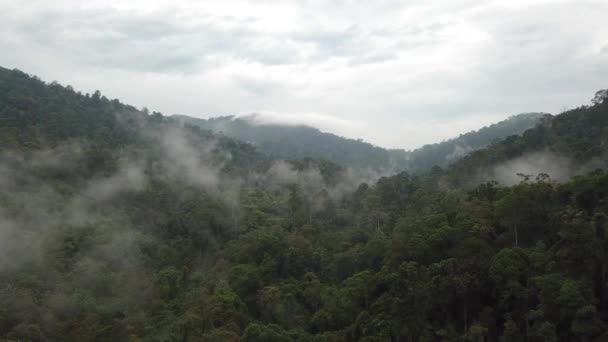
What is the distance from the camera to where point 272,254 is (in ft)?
83.2

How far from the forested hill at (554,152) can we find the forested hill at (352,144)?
35250 millimetres

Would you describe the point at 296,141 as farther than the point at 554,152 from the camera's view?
Yes

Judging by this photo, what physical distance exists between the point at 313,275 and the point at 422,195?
450 inches

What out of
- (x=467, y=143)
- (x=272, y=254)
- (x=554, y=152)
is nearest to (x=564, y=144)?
(x=554, y=152)

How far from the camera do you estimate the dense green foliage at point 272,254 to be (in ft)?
52.1

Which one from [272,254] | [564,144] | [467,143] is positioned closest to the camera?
[272,254]

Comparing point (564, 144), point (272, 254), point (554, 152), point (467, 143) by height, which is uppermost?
point (467, 143)

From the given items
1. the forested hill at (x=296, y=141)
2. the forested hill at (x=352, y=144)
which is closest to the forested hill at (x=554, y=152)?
the forested hill at (x=352, y=144)

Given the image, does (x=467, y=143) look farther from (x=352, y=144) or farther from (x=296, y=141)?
(x=296, y=141)

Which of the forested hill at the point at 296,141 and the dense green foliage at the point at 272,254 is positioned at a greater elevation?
the forested hill at the point at 296,141

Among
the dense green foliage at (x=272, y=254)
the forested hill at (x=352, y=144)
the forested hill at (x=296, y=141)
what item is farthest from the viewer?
the forested hill at (x=296, y=141)

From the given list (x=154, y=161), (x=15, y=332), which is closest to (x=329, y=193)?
(x=154, y=161)

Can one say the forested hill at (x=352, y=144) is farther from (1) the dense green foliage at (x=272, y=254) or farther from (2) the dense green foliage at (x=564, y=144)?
(1) the dense green foliage at (x=272, y=254)

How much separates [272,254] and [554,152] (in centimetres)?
1883
